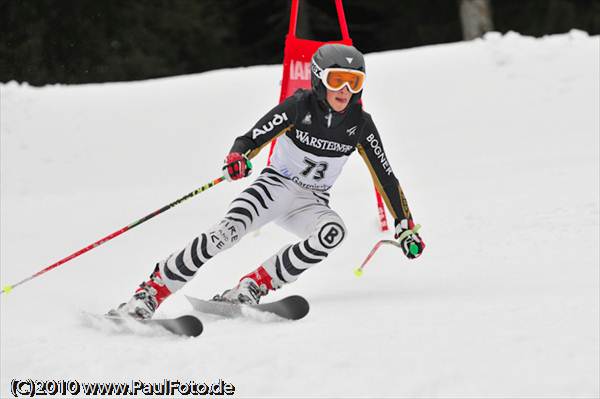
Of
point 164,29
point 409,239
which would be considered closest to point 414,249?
point 409,239

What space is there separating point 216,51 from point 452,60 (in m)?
10.1

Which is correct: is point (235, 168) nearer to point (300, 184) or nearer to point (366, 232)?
point (300, 184)

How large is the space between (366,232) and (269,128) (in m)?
2.64

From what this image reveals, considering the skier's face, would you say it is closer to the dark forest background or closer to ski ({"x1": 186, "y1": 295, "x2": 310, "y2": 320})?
ski ({"x1": 186, "y1": 295, "x2": 310, "y2": 320})

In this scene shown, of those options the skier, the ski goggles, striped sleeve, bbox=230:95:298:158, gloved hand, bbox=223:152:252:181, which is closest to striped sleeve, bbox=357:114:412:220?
the skier

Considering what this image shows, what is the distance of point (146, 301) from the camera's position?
4250 millimetres

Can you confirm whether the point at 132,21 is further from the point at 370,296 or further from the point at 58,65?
the point at 370,296

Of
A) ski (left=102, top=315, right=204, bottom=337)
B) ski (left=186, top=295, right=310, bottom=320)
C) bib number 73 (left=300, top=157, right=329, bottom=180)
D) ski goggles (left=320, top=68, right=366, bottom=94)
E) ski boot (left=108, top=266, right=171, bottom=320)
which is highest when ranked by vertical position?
ski goggles (left=320, top=68, right=366, bottom=94)

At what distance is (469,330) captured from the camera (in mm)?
3514

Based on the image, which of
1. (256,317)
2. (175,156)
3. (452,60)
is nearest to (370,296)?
(256,317)

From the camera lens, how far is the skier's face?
14.9ft

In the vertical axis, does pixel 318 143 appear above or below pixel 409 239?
above

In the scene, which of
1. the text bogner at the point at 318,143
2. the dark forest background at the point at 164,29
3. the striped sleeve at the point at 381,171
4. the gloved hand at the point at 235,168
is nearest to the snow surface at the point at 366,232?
the striped sleeve at the point at 381,171

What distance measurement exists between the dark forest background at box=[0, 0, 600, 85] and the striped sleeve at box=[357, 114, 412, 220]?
40.5 ft
